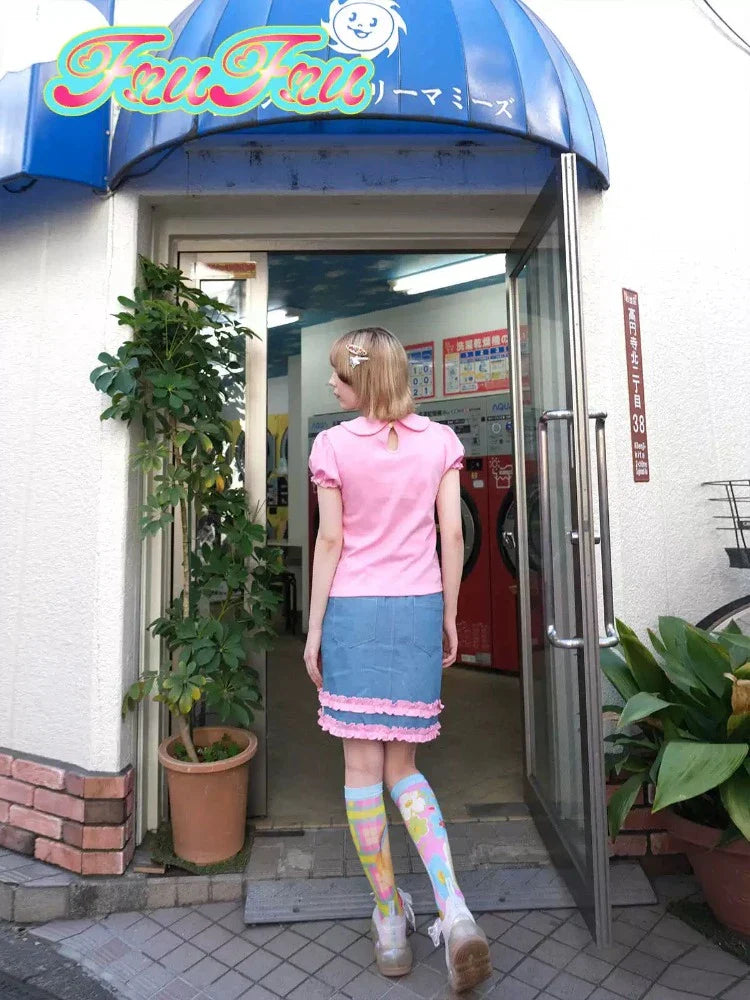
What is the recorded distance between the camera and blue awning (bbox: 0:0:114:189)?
7.66ft

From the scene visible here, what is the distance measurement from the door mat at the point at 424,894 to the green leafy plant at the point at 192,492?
56 cm

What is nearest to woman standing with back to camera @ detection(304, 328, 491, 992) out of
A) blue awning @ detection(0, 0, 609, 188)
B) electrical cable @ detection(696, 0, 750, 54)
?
blue awning @ detection(0, 0, 609, 188)

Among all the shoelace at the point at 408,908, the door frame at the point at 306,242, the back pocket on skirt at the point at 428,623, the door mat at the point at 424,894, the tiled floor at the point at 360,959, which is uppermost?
the door frame at the point at 306,242

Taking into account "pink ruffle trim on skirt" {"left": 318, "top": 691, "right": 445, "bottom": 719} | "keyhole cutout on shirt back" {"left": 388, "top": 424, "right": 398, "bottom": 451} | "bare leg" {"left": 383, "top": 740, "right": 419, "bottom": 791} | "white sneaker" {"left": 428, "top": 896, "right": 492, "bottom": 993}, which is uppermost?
"keyhole cutout on shirt back" {"left": 388, "top": 424, "right": 398, "bottom": 451}

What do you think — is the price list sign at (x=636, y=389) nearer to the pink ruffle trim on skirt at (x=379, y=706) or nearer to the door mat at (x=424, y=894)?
the pink ruffle trim on skirt at (x=379, y=706)

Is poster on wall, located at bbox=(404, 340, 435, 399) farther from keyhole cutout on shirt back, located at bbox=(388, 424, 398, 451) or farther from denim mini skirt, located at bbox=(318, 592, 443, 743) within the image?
denim mini skirt, located at bbox=(318, 592, 443, 743)

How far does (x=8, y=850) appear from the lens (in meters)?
2.59

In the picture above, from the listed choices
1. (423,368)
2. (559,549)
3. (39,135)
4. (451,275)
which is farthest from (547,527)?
(423,368)

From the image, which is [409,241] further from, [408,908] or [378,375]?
[408,908]

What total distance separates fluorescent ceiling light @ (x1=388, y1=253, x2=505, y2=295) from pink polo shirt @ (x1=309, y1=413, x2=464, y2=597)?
3.56 meters

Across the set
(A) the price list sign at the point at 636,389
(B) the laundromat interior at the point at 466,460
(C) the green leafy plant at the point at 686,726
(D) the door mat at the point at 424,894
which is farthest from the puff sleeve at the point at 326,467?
(B) the laundromat interior at the point at 466,460

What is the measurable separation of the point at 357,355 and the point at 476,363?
4.11 m

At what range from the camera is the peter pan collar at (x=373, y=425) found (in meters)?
1.92

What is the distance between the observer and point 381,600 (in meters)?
1.91
